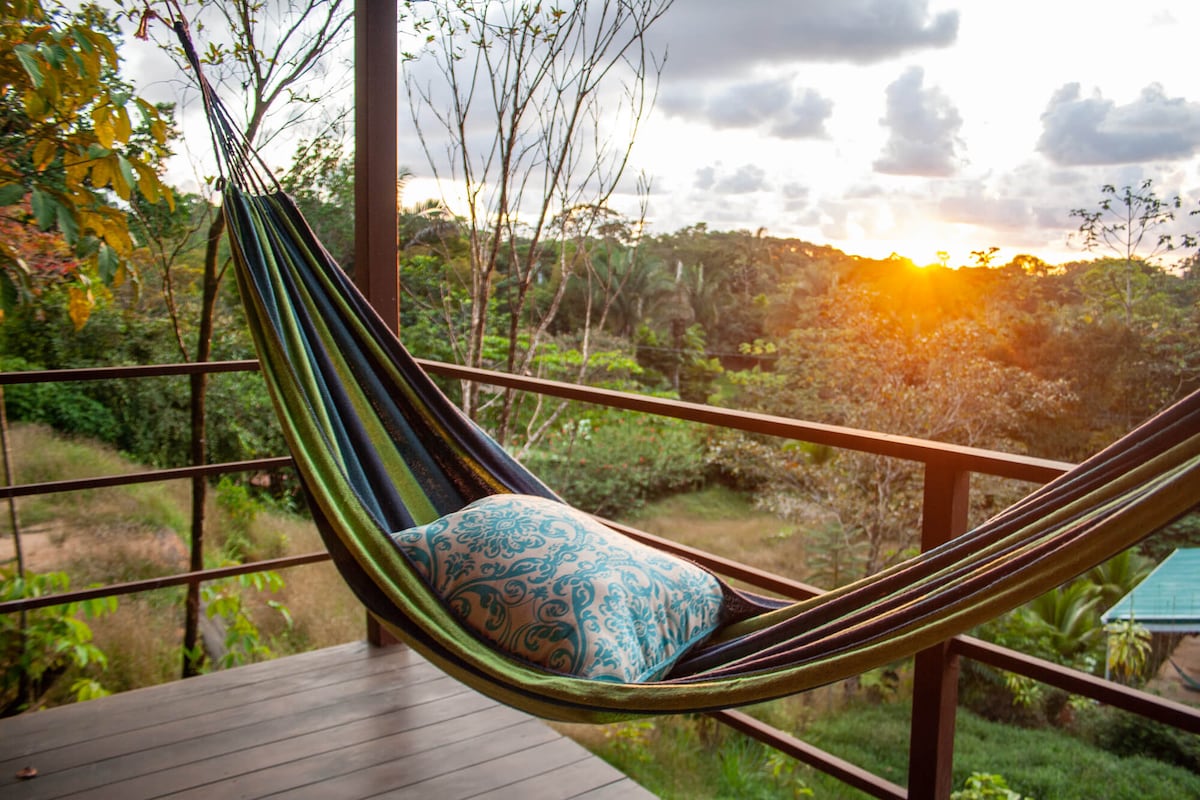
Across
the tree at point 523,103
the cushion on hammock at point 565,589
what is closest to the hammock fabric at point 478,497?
the cushion on hammock at point 565,589

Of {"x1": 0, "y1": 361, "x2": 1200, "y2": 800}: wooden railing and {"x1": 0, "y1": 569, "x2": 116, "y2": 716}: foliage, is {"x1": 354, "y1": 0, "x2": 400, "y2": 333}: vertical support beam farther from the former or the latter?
A: {"x1": 0, "y1": 569, "x2": 116, "y2": 716}: foliage

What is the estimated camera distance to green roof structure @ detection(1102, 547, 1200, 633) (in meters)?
5.36

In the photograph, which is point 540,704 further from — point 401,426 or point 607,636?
point 401,426

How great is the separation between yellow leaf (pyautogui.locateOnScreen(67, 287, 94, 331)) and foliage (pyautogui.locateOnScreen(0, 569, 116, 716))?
97 cm

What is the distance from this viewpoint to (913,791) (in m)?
1.23

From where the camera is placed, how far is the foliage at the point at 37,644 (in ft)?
9.59

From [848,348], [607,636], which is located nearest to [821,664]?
[607,636]

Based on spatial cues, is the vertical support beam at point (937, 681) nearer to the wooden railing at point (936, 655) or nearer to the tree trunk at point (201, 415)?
the wooden railing at point (936, 655)

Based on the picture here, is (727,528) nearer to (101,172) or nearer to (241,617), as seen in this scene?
(241,617)

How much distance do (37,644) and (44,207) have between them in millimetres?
2191

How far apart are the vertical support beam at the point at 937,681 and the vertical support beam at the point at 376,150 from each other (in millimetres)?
1419

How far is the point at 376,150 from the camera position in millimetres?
2133

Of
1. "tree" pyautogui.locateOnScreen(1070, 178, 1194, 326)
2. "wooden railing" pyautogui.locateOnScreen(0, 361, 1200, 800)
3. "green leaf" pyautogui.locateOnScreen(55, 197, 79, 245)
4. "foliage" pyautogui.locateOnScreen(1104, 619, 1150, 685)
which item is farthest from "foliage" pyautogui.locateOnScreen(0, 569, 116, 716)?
"tree" pyautogui.locateOnScreen(1070, 178, 1194, 326)

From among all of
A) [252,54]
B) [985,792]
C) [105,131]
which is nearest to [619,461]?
[985,792]
